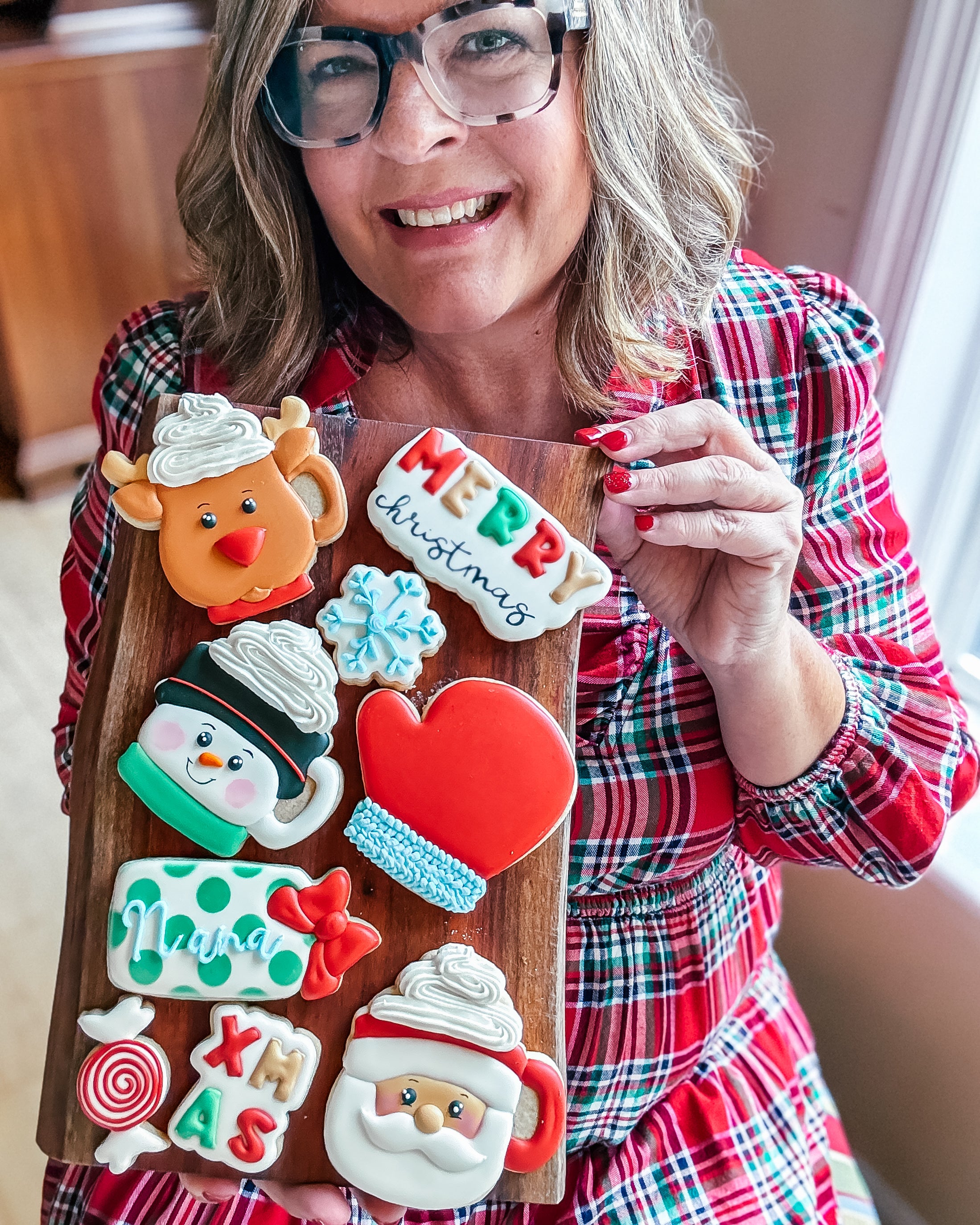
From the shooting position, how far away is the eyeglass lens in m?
0.82

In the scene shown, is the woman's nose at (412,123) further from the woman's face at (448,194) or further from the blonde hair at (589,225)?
the blonde hair at (589,225)

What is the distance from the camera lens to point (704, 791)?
0.99 meters

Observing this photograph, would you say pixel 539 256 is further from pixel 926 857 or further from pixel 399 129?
pixel 926 857

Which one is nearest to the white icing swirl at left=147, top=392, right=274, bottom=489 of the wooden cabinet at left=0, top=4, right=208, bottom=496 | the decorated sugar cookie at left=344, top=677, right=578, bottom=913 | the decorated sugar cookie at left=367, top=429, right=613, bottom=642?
the decorated sugar cookie at left=367, top=429, right=613, bottom=642

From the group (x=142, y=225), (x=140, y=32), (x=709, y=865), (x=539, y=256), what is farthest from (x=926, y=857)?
(x=140, y=32)

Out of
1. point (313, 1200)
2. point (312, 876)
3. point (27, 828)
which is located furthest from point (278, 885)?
point (27, 828)

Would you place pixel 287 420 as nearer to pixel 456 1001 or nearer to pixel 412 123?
pixel 412 123

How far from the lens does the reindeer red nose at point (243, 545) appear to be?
2.49 ft

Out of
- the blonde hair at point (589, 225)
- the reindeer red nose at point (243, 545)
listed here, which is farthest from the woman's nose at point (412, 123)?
the reindeer red nose at point (243, 545)

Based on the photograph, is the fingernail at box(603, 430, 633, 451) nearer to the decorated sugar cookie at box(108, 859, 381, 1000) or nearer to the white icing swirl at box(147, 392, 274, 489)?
the white icing swirl at box(147, 392, 274, 489)

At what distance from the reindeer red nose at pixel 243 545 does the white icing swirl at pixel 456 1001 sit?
324 mm

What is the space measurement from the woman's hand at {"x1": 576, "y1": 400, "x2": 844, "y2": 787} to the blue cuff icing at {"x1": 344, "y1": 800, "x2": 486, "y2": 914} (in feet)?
0.96

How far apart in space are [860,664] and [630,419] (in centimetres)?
34

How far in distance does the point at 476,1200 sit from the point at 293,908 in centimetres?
25
